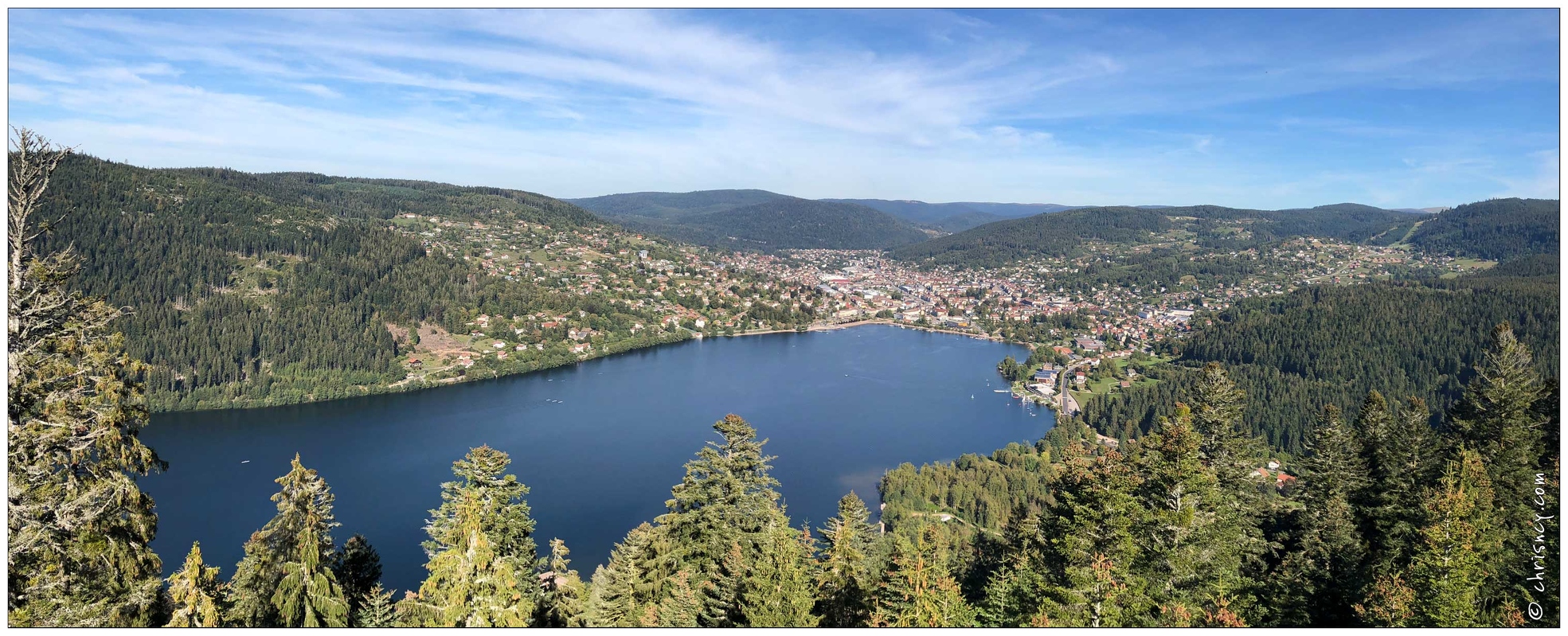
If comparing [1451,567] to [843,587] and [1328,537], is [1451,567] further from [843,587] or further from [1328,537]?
[843,587]

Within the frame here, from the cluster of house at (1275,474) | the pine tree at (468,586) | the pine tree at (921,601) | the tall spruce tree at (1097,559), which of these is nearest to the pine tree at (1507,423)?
the tall spruce tree at (1097,559)

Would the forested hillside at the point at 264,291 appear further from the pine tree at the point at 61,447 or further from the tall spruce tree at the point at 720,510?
the pine tree at the point at 61,447

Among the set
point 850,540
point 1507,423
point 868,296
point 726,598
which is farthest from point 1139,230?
point 726,598

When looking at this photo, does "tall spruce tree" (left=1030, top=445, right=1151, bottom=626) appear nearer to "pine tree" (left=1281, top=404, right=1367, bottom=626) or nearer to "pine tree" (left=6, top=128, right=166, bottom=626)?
"pine tree" (left=1281, top=404, right=1367, bottom=626)

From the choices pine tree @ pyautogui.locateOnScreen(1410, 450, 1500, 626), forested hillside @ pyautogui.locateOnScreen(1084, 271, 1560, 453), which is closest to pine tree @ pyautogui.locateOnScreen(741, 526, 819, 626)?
pine tree @ pyautogui.locateOnScreen(1410, 450, 1500, 626)

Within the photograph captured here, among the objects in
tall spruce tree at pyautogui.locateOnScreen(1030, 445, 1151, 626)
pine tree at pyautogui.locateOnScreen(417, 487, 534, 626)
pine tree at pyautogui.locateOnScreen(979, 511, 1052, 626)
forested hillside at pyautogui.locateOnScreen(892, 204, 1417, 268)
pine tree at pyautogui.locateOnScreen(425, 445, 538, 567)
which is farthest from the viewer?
forested hillside at pyautogui.locateOnScreen(892, 204, 1417, 268)

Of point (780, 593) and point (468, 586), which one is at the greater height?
point (468, 586)
